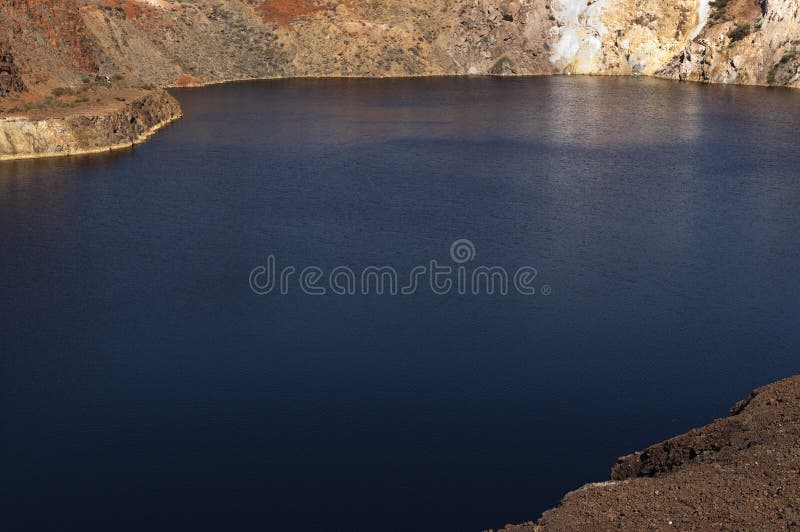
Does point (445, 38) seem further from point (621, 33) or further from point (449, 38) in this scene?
point (621, 33)

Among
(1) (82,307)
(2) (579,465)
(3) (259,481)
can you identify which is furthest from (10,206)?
(2) (579,465)

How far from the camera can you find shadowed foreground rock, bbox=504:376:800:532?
26.5 m

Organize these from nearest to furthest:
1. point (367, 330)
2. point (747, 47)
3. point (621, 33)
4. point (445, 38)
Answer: point (367, 330), point (747, 47), point (621, 33), point (445, 38)

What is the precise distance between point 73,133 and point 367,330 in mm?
51399

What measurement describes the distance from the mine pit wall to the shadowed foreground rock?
226 ft

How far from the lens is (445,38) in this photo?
145125 mm

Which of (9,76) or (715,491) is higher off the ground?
(9,76)

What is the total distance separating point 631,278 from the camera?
177ft

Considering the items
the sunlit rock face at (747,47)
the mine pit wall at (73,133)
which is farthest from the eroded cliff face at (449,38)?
the mine pit wall at (73,133)

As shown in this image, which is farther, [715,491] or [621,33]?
[621,33]

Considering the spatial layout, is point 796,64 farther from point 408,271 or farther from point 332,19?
point 408,271

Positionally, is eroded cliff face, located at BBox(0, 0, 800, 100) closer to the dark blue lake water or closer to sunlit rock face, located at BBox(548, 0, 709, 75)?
sunlit rock face, located at BBox(548, 0, 709, 75)

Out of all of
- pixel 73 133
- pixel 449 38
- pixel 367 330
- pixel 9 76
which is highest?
pixel 449 38

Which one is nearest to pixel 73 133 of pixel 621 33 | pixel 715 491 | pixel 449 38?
pixel 449 38
